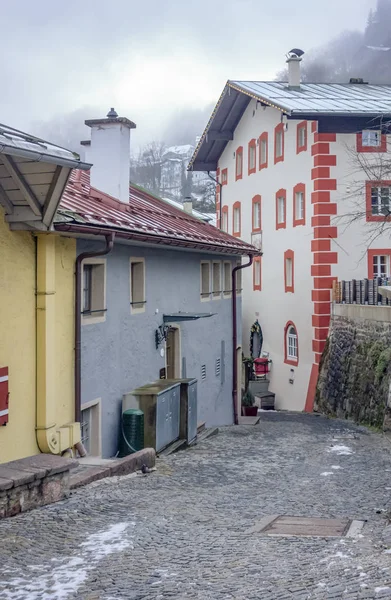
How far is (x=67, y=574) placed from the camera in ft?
19.9

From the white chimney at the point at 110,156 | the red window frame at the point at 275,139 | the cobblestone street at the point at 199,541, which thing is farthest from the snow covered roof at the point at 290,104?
the cobblestone street at the point at 199,541

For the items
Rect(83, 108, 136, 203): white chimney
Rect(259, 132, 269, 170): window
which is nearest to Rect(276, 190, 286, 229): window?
Rect(259, 132, 269, 170): window

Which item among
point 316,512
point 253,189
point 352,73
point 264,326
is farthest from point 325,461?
point 352,73

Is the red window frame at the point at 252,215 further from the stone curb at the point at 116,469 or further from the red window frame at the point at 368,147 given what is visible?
the stone curb at the point at 116,469

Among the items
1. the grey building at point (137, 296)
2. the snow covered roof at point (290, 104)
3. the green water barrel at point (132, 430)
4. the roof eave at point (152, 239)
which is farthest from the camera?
the snow covered roof at point (290, 104)

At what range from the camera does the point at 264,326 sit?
30.8 meters

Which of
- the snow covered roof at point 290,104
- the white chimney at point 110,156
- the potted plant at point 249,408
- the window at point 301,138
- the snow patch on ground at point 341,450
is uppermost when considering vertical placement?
the snow covered roof at point 290,104

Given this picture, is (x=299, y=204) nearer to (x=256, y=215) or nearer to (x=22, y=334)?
(x=256, y=215)

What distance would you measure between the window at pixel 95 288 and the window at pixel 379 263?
15.3m

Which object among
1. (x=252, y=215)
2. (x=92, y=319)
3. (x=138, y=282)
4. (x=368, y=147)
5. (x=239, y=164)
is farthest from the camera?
(x=239, y=164)

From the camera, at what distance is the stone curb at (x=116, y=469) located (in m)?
9.38

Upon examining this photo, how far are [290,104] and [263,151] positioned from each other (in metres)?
4.74

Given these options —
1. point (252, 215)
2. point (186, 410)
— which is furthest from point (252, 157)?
point (186, 410)

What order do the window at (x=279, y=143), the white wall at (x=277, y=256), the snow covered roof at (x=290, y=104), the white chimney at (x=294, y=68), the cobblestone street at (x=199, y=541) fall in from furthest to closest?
the white chimney at (x=294, y=68), the window at (x=279, y=143), the white wall at (x=277, y=256), the snow covered roof at (x=290, y=104), the cobblestone street at (x=199, y=541)
